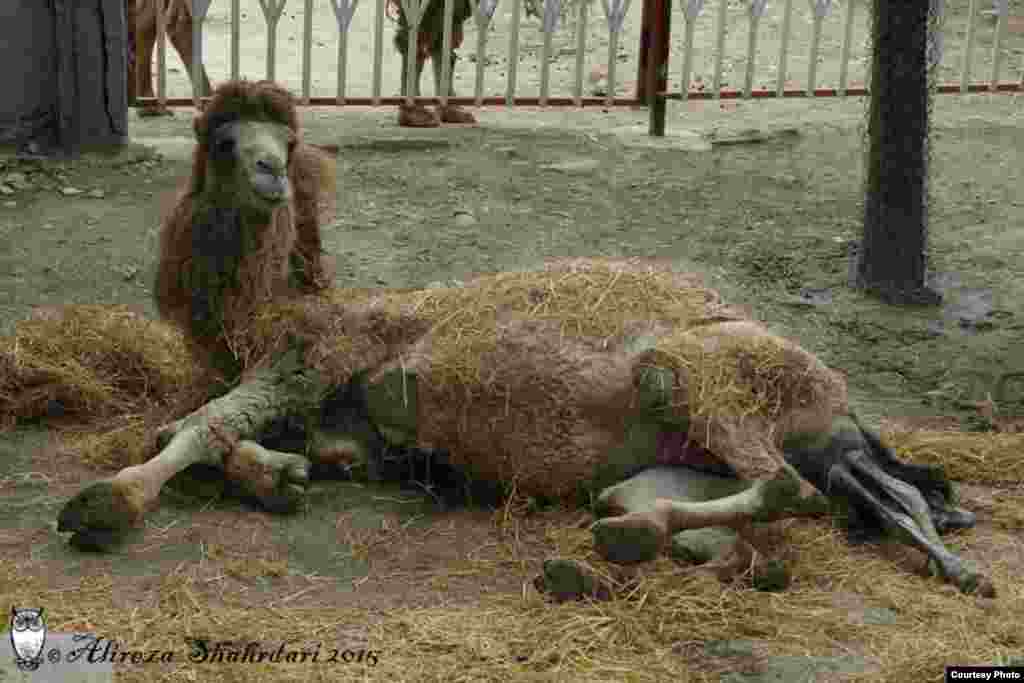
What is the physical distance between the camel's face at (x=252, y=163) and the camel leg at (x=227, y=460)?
1.89 ft

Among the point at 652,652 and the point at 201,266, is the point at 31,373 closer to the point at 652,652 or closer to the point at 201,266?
the point at 201,266

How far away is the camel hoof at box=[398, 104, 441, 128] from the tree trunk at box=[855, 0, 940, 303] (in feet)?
12.0

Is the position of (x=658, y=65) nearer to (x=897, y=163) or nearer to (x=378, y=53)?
(x=378, y=53)

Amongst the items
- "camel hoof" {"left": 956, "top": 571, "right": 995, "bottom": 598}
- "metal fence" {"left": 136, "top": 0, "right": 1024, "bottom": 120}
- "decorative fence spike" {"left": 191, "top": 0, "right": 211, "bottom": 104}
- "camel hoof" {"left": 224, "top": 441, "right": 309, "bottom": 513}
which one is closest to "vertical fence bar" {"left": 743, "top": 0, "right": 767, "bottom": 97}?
"metal fence" {"left": 136, "top": 0, "right": 1024, "bottom": 120}

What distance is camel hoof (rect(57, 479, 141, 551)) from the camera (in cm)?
423

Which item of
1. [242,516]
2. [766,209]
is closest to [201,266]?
[242,516]

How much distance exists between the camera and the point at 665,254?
319 inches

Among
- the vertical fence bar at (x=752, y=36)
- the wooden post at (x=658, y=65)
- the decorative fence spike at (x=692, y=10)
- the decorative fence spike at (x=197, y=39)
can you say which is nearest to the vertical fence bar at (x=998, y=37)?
the vertical fence bar at (x=752, y=36)

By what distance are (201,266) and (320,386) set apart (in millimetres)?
540

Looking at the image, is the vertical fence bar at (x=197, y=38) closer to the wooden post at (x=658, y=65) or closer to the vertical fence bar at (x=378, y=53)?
the vertical fence bar at (x=378, y=53)

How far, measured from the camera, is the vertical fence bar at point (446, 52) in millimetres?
10055

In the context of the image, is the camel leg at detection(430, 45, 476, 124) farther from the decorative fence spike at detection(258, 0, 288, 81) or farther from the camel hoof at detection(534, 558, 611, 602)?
the camel hoof at detection(534, 558, 611, 602)

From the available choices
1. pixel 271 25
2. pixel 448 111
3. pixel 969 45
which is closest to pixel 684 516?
pixel 271 25

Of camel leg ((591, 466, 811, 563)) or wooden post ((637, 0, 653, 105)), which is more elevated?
wooden post ((637, 0, 653, 105))
